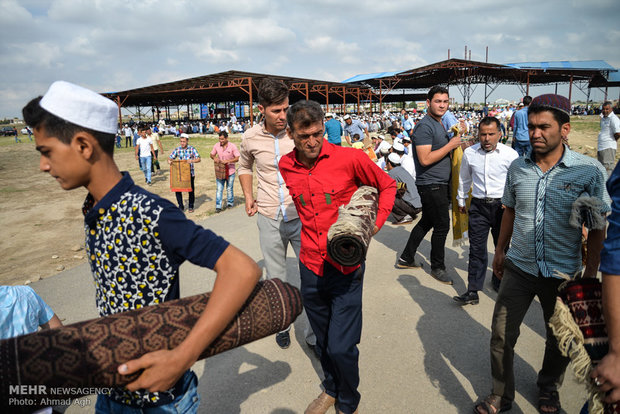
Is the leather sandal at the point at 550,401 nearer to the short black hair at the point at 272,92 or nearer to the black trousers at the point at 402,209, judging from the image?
the short black hair at the point at 272,92

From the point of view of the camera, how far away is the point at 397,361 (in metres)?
3.47

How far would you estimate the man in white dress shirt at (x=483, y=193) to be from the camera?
443 centimetres

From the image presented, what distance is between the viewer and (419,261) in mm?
5816

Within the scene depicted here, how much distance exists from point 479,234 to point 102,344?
4.27 m

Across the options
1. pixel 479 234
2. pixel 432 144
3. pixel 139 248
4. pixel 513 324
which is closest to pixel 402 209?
pixel 432 144

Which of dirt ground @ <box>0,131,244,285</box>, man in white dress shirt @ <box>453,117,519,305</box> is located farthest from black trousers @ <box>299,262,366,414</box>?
dirt ground @ <box>0,131,244,285</box>

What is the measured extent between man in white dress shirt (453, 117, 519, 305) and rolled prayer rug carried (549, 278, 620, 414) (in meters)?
2.84

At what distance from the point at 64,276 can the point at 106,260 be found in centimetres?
523

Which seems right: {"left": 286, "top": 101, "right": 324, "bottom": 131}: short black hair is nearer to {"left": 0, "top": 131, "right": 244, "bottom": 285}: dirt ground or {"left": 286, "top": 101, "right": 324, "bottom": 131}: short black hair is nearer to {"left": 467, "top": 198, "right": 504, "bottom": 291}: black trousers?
{"left": 467, "top": 198, "right": 504, "bottom": 291}: black trousers

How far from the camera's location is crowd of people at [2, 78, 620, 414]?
133 centimetres

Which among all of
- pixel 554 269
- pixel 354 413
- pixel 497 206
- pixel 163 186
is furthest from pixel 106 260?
pixel 163 186

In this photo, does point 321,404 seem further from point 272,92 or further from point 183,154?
point 183,154

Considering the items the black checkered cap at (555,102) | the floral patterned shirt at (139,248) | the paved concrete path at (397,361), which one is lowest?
the paved concrete path at (397,361)

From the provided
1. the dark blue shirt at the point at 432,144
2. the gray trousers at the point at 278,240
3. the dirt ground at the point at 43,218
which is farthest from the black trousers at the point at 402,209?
the dirt ground at the point at 43,218
